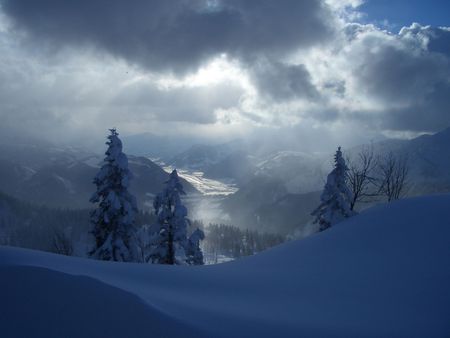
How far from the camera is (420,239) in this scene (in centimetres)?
891

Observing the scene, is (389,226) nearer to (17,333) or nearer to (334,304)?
(334,304)

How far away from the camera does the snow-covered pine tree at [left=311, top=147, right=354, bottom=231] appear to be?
921 inches

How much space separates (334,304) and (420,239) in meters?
4.33

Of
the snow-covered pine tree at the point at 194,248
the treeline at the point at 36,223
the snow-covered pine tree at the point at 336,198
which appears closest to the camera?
the snow-covered pine tree at the point at 336,198

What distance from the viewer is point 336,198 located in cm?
2364

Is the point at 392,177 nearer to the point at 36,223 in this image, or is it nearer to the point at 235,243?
the point at 235,243

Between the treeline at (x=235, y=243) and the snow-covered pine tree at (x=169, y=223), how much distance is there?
95.6m

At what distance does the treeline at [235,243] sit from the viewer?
121 meters

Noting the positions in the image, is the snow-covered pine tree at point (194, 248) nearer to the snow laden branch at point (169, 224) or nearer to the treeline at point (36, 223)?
the snow laden branch at point (169, 224)

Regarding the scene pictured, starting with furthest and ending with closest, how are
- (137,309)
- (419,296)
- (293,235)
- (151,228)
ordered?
(293,235), (151,228), (419,296), (137,309)

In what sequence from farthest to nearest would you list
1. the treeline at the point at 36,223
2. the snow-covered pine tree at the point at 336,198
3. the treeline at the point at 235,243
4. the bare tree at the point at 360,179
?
the treeline at the point at 235,243
the treeline at the point at 36,223
the snow-covered pine tree at the point at 336,198
the bare tree at the point at 360,179

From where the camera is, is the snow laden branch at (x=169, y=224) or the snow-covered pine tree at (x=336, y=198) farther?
the snow-covered pine tree at (x=336, y=198)

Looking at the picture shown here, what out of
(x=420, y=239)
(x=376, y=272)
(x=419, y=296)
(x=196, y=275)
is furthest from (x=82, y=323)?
(x=420, y=239)

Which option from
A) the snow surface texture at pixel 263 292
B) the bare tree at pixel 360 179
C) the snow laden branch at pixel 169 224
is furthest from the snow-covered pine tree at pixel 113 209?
the bare tree at pixel 360 179
